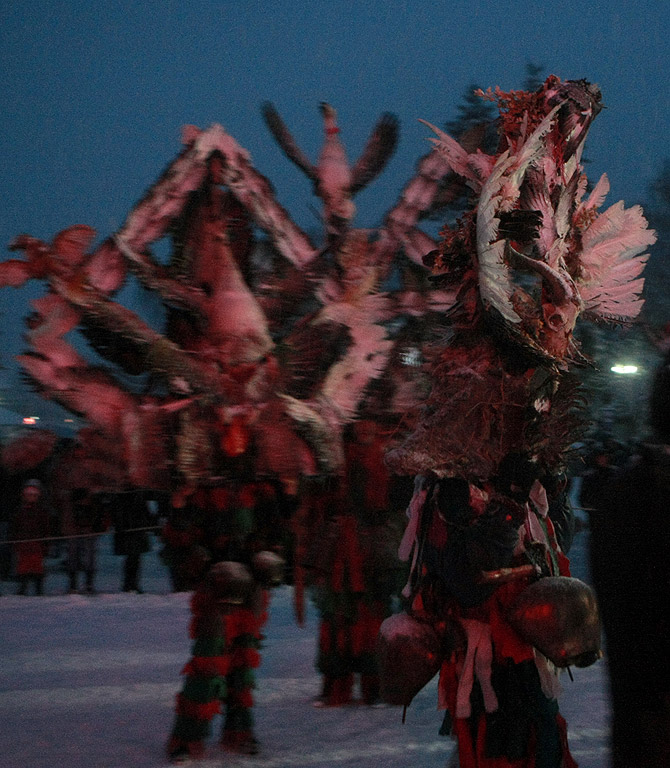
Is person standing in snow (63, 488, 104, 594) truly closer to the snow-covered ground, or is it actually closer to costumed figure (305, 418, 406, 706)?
the snow-covered ground

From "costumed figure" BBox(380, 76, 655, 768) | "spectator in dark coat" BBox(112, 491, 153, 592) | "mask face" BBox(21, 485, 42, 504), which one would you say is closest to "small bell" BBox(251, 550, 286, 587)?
"costumed figure" BBox(380, 76, 655, 768)

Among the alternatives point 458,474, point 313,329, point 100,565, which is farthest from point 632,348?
point 100,565

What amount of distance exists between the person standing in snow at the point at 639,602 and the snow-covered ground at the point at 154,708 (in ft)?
2.69

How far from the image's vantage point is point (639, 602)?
2.10 metres

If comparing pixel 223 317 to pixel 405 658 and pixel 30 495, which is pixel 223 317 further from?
pixel 30 495

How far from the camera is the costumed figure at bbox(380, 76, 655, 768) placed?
2.63 meters

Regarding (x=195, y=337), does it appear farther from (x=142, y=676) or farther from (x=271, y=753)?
(x=142, y=676)

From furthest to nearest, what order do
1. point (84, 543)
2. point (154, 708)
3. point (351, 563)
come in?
point (84, 543)
point (351, 563)
point (154, 708)

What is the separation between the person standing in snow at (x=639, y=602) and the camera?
207 cm

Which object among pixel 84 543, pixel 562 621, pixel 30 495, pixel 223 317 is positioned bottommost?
pixel 562 621

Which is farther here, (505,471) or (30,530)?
(30,530)

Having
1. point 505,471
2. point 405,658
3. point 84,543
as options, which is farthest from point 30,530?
point 505,471

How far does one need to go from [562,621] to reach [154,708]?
2.91 metres

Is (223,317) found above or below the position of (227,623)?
above
